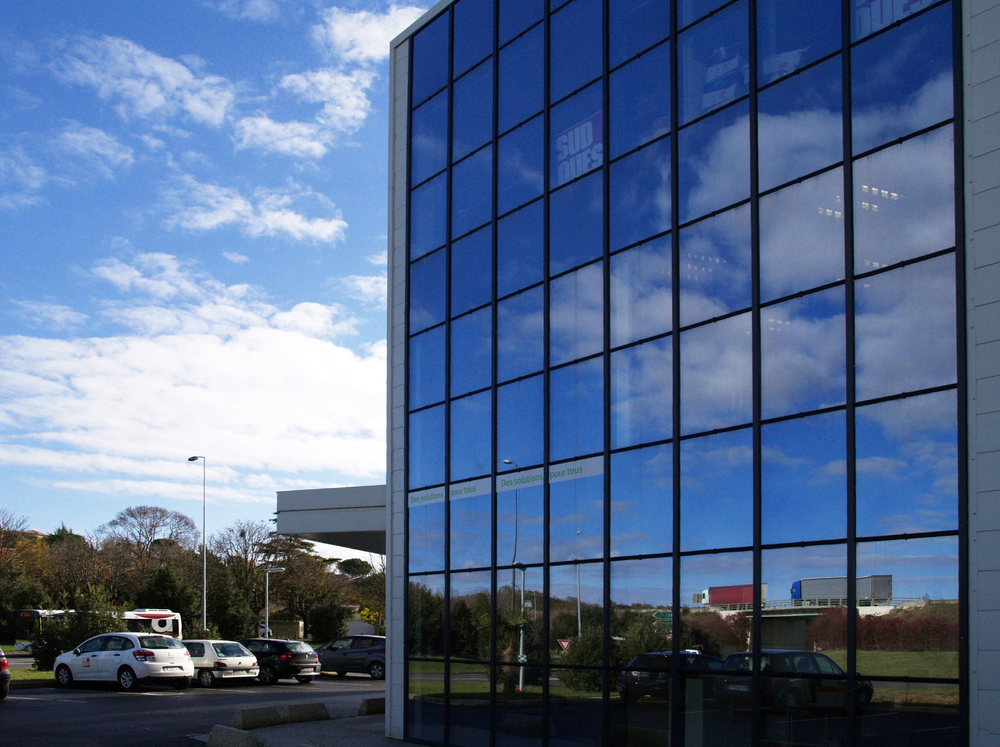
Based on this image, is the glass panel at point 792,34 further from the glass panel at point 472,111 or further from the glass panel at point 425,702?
the glass panel at point 425,702

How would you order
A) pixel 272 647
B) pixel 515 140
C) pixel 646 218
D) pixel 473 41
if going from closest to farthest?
1. pixel 646 218
2. pixel 515 140
3. pixel 473 41
4. pixel 272 647

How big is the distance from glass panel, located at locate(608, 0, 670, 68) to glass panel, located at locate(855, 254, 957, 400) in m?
4.88

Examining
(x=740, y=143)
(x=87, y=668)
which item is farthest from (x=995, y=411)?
(x=87, y=668)

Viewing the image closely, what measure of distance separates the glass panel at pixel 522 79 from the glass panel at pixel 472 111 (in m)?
0.35

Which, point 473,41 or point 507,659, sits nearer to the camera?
point 507,659

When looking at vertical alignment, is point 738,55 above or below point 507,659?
above

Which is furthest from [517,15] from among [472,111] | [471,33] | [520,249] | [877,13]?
[877,13]

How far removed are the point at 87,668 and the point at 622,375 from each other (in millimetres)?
20207

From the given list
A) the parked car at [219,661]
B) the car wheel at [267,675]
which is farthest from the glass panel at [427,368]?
the car wheel at [267,675]

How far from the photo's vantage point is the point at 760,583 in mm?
10961

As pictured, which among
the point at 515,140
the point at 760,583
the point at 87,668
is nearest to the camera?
the point at 760,583

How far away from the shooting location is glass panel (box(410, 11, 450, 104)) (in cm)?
1762

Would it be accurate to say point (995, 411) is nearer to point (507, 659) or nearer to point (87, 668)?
point (507, 659)

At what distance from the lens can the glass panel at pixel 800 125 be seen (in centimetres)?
1091
